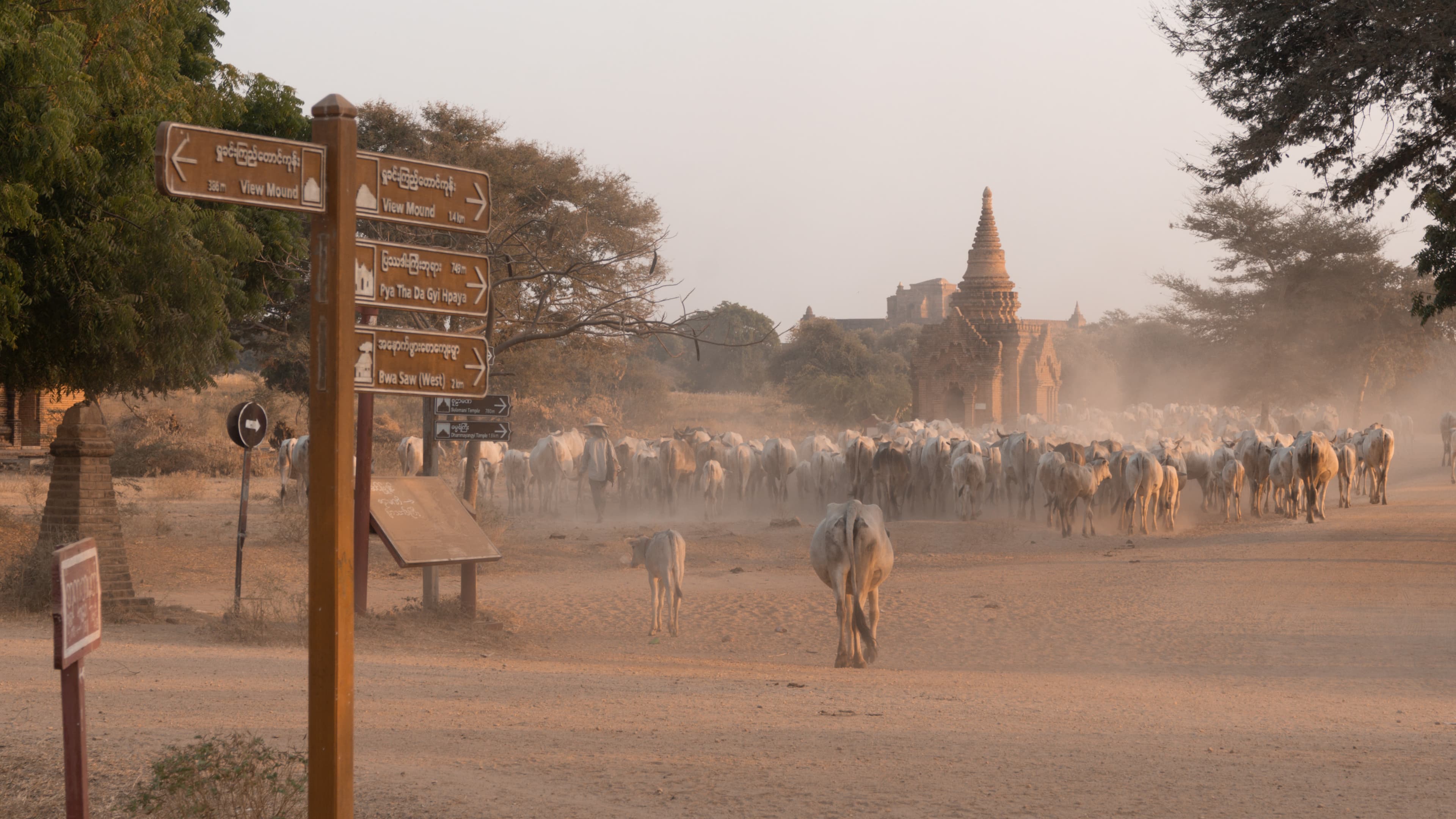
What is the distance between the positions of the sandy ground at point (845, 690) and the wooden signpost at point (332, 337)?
1357mm

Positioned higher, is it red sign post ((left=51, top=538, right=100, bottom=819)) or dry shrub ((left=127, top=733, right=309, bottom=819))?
red sign post ((left=51, top=538, right=100, bottom=819))

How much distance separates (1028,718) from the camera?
26.0 feet

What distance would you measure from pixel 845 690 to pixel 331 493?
233 inches

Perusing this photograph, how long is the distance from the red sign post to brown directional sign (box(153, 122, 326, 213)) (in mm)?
1256

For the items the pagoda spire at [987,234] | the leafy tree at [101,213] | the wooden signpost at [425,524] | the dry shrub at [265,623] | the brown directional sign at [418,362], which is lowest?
the dry shrub at [265,623]

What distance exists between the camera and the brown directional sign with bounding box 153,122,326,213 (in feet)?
12.6

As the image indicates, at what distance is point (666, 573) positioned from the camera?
13.1 metres

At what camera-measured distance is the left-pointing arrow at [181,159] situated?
3.86 meters

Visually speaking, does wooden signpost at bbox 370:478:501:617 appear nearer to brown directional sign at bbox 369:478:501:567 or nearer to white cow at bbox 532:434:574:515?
brown directional sign at bbox 369:478:501:567

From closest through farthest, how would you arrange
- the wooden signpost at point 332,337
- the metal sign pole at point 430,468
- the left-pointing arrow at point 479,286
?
the wooden signpost at point 332,337 → the left-pointing arrow at point 479,286 → the metal sign pole at point 430,468

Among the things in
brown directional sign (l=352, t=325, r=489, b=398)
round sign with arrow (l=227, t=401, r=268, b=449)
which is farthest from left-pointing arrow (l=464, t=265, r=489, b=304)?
round sign with arrow (l=227, t=401, r=268, b=449)

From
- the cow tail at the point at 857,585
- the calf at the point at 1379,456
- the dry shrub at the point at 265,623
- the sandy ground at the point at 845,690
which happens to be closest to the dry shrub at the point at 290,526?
the sandy ground at the point at 845,690

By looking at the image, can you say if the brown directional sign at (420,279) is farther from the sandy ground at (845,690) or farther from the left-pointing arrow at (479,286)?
the sandy ground at (845,690)

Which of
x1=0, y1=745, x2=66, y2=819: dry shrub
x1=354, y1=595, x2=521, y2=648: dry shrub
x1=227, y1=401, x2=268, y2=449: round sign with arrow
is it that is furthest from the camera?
x1=227, y1=401, x2=268, y2=449: round sign with arrow
